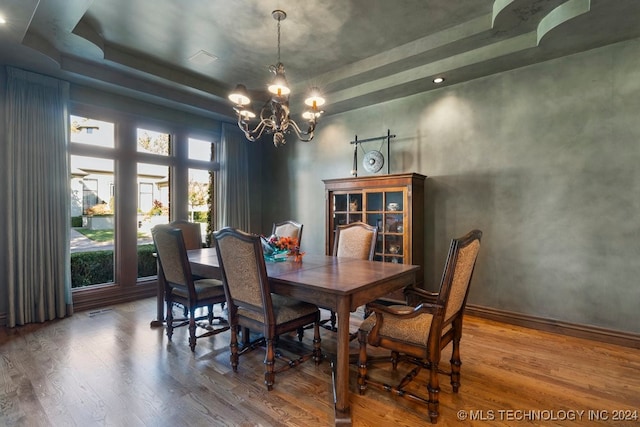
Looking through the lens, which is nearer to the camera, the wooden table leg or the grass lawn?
the wooden table leg

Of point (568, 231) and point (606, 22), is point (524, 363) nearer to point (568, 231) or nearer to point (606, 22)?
point (568, 231)

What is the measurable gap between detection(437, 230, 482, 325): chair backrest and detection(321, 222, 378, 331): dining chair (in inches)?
47.2

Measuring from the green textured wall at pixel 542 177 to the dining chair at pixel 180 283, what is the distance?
268cm

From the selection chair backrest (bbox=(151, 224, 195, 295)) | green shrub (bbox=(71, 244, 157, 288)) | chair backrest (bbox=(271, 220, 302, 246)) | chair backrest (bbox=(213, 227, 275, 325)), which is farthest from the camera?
green shrub (bbox=(71, 244, 157, 288))

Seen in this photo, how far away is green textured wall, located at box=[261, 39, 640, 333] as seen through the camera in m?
2.93

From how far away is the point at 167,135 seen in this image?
4.85 metres

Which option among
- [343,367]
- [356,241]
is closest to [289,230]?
[356,241]

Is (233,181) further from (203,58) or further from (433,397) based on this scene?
(433,397)

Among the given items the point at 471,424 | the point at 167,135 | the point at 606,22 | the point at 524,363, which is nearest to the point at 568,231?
the point at 524,363

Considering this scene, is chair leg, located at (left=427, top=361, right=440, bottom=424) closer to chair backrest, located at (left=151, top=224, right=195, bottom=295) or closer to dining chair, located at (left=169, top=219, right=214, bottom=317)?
chair backrest, located at (left=151, top=224, right=195, bottom=295)

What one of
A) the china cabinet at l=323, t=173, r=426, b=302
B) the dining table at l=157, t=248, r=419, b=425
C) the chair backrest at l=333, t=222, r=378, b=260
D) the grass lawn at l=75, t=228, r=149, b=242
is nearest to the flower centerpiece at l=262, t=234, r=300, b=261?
the dining table at l=157, t=248, r=419, b=425

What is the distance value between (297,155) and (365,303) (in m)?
3.83

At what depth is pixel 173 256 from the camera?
9.26ft

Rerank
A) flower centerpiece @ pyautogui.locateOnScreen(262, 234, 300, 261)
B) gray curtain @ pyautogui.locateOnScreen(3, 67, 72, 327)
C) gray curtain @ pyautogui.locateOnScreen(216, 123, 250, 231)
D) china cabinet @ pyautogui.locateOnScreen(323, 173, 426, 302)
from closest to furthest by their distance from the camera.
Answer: flower centerpiece @ pyautogui.locateOnScreen(262, 234, 300, 261) → gray curtain @ pyautogui.locateOnScreen(3, 67, 72, 327) → china cabinet @ pyautogui.locateOnScreen(323, 173, 426, 302) → gray curtain @ pyautogui.locateOnScreen(216, 123, 250, 231)
